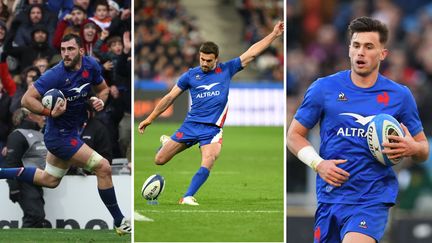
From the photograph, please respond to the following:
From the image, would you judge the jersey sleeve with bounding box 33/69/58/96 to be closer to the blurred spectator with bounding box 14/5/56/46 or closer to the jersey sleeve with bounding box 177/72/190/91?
the blurred spectator with bounding box 14/5/56/46

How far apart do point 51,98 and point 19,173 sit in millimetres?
1286

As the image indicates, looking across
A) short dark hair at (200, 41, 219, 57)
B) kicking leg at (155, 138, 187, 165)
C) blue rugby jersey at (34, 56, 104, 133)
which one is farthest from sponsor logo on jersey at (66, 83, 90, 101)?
short dark hair at (200, 41, 219, 57)

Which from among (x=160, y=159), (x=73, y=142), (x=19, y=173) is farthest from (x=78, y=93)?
(x=160, y=159)

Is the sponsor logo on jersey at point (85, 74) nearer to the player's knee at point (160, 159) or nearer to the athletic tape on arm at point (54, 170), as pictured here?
the athletic tape on arm at point (54, 170)

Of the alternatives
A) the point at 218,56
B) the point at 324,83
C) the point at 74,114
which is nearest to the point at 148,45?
the point at 74,114

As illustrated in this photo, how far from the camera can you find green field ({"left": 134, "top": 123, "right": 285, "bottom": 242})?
6.21 meters

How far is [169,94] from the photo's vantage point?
22.1 ft

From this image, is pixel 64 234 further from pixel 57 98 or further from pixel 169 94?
pixel 169 94

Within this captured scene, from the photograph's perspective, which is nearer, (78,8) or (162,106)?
(162,106)

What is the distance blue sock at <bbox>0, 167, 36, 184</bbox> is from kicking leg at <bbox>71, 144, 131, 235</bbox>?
1.86 feet

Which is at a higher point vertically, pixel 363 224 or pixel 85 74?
pixel 85 74

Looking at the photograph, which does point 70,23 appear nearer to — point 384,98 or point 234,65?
point 234,65

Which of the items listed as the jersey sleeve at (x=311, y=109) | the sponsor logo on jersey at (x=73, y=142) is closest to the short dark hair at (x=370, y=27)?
the jersey sleeve at (x=311, y=109)

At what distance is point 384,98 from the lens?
5.08m
